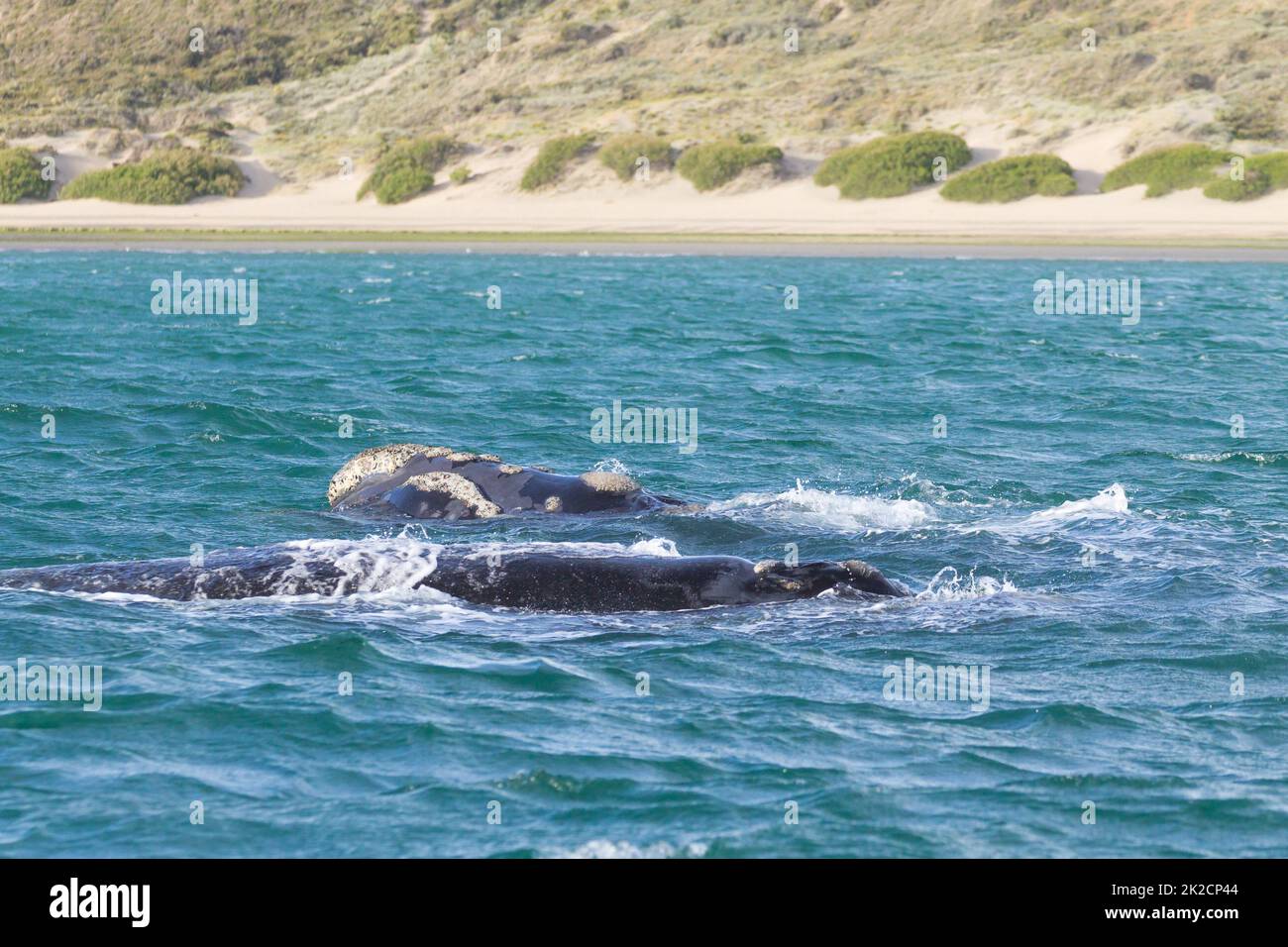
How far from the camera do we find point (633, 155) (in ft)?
232

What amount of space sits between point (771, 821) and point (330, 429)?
15.5m

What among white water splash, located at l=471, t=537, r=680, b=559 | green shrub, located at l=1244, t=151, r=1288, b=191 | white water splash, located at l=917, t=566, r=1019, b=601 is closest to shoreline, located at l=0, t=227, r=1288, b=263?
green shrub, located at l=1244, t=151, r=1288, b=191

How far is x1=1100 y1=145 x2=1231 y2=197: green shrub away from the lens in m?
63.0

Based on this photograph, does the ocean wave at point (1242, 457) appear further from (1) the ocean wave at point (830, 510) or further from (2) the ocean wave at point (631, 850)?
(2) the ocean wave at point (631, 850)

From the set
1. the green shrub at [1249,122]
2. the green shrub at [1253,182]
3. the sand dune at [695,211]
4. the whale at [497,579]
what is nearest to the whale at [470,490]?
the whale at [497,579]

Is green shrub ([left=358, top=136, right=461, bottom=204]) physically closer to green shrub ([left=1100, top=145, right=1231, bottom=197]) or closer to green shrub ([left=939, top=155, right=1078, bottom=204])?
green shrub ([left=939, top=155, right=1078, bottom=204])

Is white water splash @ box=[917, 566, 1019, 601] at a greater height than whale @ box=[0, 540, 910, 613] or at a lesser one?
lesser

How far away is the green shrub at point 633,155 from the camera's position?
232ft

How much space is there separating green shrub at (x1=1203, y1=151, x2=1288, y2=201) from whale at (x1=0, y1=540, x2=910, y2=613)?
52.3 metres

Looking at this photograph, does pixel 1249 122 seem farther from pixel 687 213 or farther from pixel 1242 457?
pixel 1242 457

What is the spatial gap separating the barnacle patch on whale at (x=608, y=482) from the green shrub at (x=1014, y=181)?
49719 millimetres

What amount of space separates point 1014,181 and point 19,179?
42.7 metres

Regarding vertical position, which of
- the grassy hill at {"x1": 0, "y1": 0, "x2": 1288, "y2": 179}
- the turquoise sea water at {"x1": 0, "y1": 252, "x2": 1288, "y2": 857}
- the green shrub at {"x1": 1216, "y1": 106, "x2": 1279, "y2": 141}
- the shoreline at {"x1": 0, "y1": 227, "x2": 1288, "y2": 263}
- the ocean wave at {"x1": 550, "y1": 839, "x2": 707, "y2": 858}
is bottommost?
the ocean wave at {"x1": 550, "y1": 839, "x2": 707, "y2": 858}

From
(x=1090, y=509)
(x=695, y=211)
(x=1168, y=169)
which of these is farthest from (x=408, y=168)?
(x=1090, y=509)
